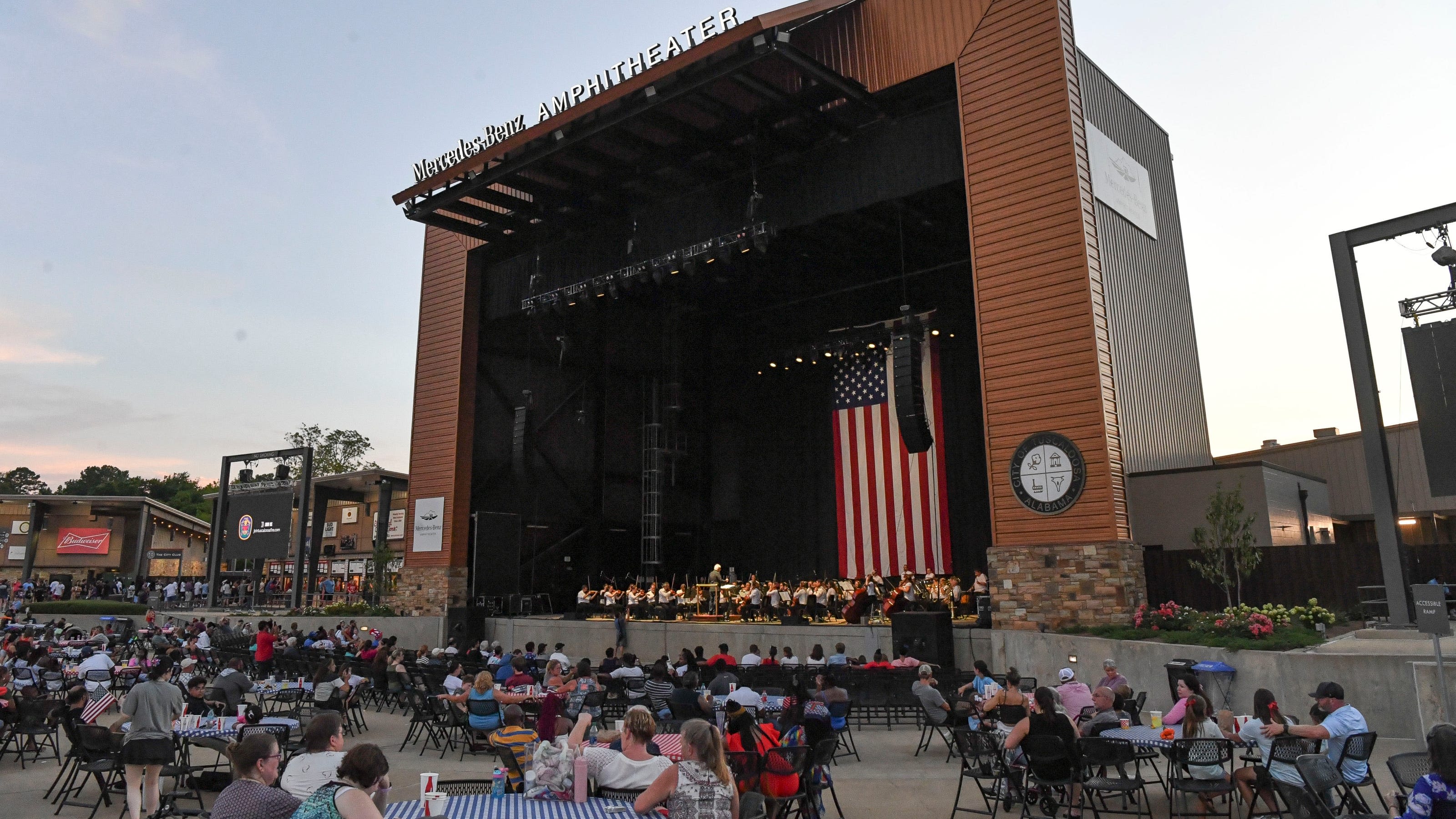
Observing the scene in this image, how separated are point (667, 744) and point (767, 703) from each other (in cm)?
352

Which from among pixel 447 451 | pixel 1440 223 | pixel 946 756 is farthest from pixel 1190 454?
pixel 447 451

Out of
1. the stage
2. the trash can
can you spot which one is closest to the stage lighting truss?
the stage

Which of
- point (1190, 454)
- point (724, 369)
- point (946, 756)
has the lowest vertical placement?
point (946, 756)

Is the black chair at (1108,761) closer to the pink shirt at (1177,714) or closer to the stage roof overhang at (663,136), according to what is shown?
the pink shirt at (1177,714)

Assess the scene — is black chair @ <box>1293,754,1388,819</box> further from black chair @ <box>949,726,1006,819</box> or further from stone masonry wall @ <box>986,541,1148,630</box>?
stone masonry wall @ <box>986,541,1148,630</box>

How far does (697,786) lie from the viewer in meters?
4.29

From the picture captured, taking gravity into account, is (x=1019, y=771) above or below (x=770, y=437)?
below

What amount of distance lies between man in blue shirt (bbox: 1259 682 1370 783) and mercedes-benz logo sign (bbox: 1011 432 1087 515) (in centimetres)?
799

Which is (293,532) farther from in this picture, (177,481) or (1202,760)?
(177,481)

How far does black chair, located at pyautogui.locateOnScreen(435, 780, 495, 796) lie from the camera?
4918 mm

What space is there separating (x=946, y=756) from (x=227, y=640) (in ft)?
50.1

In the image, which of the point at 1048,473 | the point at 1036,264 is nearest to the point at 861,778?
the point at 1048,473

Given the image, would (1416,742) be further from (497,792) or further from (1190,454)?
(1190,454)

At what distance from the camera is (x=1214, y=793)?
615cm
